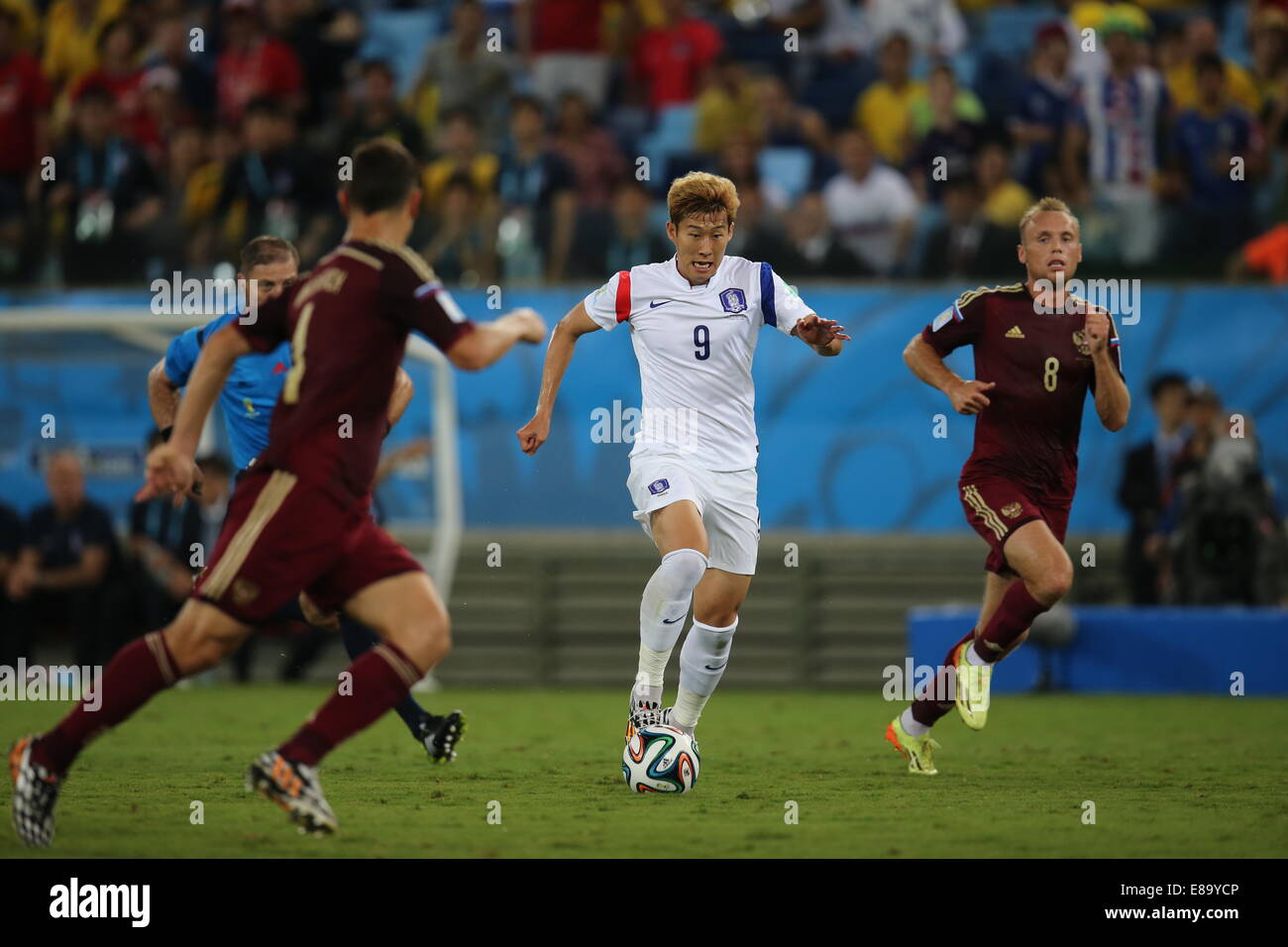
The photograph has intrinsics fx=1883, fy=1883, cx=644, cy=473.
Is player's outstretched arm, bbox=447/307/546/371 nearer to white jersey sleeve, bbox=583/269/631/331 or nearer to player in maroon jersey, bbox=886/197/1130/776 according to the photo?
white jersey sleeve, bbox=583/269/631/331

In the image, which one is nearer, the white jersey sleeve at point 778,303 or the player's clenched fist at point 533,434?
the player's clenched fist at point 533,434

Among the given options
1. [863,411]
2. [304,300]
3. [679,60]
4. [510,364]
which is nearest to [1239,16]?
[679,60]

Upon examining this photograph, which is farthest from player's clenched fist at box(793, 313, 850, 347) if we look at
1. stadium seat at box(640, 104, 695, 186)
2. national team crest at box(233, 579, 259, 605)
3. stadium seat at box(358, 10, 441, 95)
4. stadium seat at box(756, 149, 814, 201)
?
stadium seat at box(358, 10, 441, 95)

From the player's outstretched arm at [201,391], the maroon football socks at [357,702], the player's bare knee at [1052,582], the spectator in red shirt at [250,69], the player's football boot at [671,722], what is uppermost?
Answer: the spectator in red shirt at [250,69]

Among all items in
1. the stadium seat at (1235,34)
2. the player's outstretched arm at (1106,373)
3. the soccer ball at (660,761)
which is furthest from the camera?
the stadium seat at (1235,34)

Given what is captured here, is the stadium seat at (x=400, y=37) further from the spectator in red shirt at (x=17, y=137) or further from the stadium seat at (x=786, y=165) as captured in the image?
the stadium seat at (x=786, y=165)

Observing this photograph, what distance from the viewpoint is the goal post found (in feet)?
48.0

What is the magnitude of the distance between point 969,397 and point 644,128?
32.2 ft

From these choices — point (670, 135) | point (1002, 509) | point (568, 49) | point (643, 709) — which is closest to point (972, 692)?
point (1002, 509)

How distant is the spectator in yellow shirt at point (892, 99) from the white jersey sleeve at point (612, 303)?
27.9ft

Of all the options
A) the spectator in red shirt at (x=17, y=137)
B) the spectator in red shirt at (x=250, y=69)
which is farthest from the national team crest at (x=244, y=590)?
the spectator in red shirt at (x=250, y=69)

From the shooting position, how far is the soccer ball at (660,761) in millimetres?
7699

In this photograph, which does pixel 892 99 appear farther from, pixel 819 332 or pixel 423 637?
pixel 423 637

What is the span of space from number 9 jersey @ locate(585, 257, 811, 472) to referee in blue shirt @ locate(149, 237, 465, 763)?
1115 millimetres
